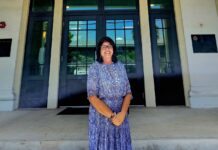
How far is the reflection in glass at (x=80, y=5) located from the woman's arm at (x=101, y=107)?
11.2 feet

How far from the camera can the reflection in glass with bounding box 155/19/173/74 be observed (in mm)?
3869

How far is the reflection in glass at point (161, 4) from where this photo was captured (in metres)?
4.11

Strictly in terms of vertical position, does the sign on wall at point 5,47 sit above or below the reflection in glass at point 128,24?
below

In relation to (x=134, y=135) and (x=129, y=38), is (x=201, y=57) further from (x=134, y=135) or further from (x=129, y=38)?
(x=134, y=135)

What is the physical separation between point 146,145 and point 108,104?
0.75m

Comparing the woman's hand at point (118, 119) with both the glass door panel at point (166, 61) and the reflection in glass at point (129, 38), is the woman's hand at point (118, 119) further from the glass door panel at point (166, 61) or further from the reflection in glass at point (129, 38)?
the reflection in glass at point (129, 38)

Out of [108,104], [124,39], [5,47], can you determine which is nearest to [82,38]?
[124,39]

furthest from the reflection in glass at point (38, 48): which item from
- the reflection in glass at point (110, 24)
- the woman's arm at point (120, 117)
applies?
the woman's arm at point (120, 117)

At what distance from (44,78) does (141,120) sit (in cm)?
223

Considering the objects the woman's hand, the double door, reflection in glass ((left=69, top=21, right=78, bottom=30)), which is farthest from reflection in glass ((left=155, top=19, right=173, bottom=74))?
the woman's hand

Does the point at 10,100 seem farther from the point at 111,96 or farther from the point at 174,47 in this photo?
the point at 174,47

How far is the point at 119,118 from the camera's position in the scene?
1160mm

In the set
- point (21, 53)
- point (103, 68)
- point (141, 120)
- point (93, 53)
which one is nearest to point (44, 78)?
point (21, 53)

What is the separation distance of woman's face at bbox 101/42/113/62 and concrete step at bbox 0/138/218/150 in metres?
0.87
